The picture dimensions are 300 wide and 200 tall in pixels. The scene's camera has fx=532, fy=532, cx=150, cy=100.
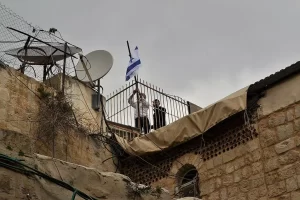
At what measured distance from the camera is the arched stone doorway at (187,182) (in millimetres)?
10073

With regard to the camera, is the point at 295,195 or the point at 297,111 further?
the point at 297,111

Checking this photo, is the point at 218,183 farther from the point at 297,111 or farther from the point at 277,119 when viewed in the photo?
the point at 297,111

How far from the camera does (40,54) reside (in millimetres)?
11062

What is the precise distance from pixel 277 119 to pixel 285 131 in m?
0.28

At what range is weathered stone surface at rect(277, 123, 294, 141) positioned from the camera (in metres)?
8.89

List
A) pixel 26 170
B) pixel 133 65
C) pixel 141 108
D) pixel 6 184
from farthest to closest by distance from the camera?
pixel 133 65
pixel 141 108
pixel 26 170
pixel 6 184

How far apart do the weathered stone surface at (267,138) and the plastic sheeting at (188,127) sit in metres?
0.58

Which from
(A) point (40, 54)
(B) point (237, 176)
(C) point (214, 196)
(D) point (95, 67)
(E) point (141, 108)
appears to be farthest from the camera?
(E) point (141, 108)

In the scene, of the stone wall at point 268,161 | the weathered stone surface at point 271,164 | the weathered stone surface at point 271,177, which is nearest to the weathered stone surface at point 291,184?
the stone wall at point 268,161

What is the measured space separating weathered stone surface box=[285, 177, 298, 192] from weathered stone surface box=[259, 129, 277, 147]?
732 mm

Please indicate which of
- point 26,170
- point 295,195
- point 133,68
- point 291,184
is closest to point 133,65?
point 133,68

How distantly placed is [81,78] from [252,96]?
3964 mm

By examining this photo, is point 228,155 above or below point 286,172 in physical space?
above

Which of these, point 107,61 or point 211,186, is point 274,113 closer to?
point 211,186
